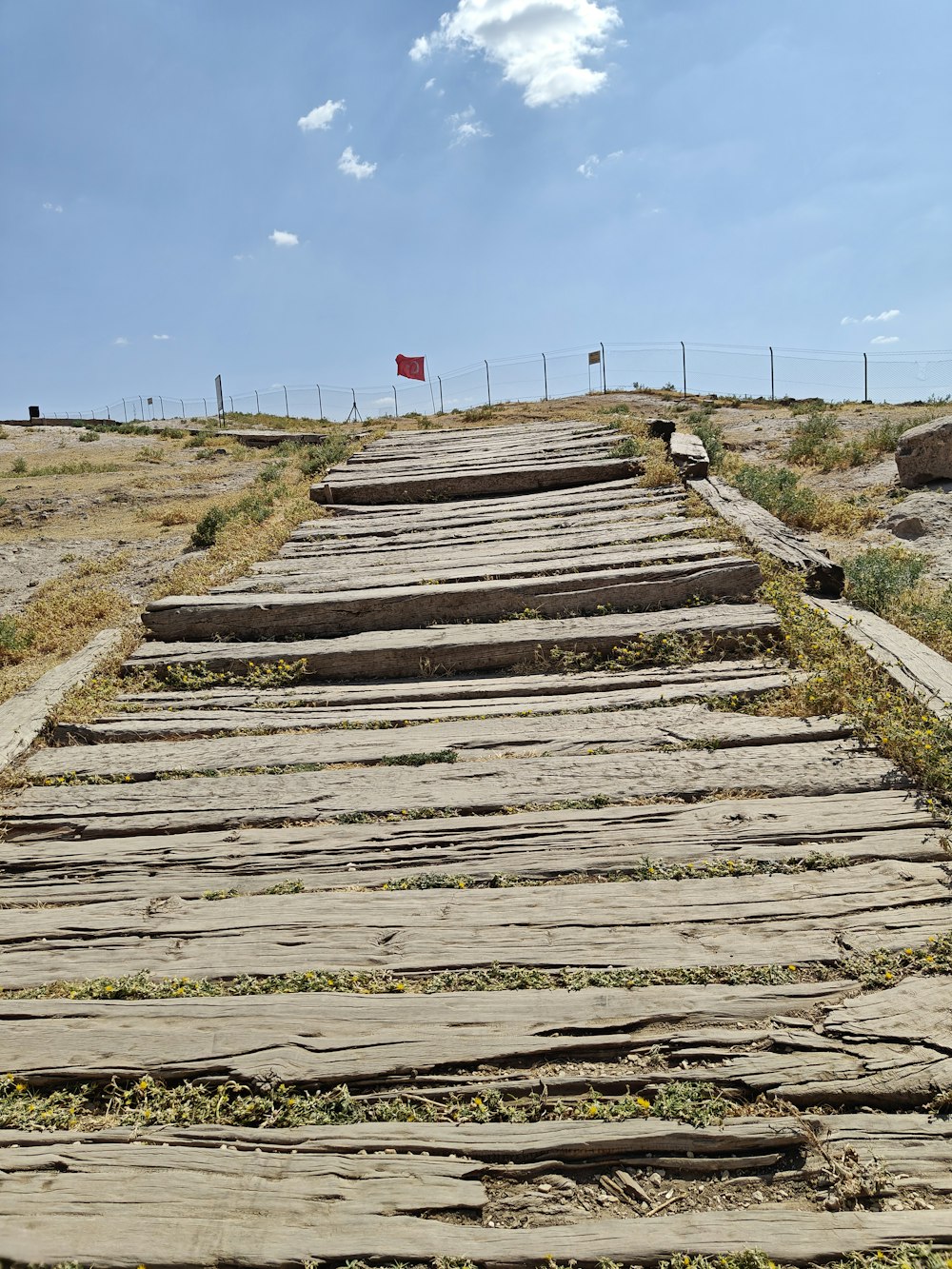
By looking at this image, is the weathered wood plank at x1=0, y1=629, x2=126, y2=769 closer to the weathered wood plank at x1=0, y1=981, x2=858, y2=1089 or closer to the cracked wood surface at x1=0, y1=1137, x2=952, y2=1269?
the weathered wood plank at x1=0, y1=981, x2=858, y2=1089

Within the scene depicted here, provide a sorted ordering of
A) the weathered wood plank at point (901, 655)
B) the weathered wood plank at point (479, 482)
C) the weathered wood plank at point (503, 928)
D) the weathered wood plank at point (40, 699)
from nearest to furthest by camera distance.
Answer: the weathered wood plank at point (503, 928) < the weathered wood plank at point (901, 655) < the weathered wood plank at point (40, 699) < the weathered wood plank at point (479, 482)

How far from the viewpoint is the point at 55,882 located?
3227 mm

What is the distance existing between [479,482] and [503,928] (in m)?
7.10

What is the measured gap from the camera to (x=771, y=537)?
6035mm

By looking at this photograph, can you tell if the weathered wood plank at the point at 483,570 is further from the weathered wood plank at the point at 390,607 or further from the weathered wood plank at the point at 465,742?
the weathered wood plank at the point at 465,742

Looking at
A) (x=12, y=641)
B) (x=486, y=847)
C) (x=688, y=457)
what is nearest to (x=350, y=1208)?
(x=486, y=847)

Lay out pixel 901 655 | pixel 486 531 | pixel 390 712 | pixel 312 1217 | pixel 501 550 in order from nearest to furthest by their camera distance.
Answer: pixel 312 1217
pixel 901 655
pixel 390 712
pixel 501 550
pixel 486 531

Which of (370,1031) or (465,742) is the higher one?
(465,742)

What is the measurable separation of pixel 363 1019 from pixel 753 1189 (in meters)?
1.09

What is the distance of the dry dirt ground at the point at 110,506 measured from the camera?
881cm

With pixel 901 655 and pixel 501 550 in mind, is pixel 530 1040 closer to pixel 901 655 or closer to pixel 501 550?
pixel 901 655

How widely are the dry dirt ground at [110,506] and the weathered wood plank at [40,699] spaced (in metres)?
1.66

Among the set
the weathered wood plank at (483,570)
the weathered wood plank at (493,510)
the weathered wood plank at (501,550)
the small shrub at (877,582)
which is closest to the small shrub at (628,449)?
the weathered wood plank at (493,510)

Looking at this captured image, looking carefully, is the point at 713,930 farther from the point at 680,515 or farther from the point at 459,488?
the point at 459,488
